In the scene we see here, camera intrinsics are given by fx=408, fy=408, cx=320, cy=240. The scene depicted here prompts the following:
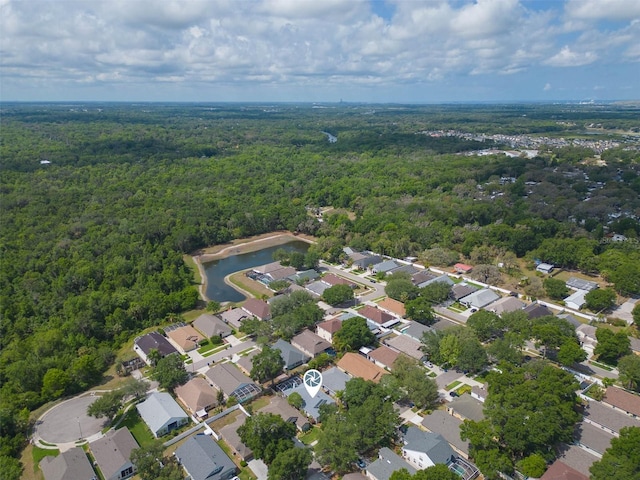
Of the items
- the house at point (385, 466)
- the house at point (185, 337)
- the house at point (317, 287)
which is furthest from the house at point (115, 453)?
the house at point (317, 287)

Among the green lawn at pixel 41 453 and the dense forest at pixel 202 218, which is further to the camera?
the dense forest at pixel 202 218

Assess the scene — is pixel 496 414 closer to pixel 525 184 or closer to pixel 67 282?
pixel 67 282

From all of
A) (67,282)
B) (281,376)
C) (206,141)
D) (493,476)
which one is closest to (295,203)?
(67,282)

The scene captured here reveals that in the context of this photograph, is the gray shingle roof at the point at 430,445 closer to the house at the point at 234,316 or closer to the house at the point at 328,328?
the house at the point at 328,328

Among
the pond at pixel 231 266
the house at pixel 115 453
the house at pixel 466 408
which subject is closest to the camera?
the house at pixel 115 453

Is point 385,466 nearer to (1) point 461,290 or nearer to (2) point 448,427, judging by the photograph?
(2) point 448,427

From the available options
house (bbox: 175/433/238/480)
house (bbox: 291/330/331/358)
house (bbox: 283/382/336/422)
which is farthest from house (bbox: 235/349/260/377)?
house (bbox: 175/433/238/480)
